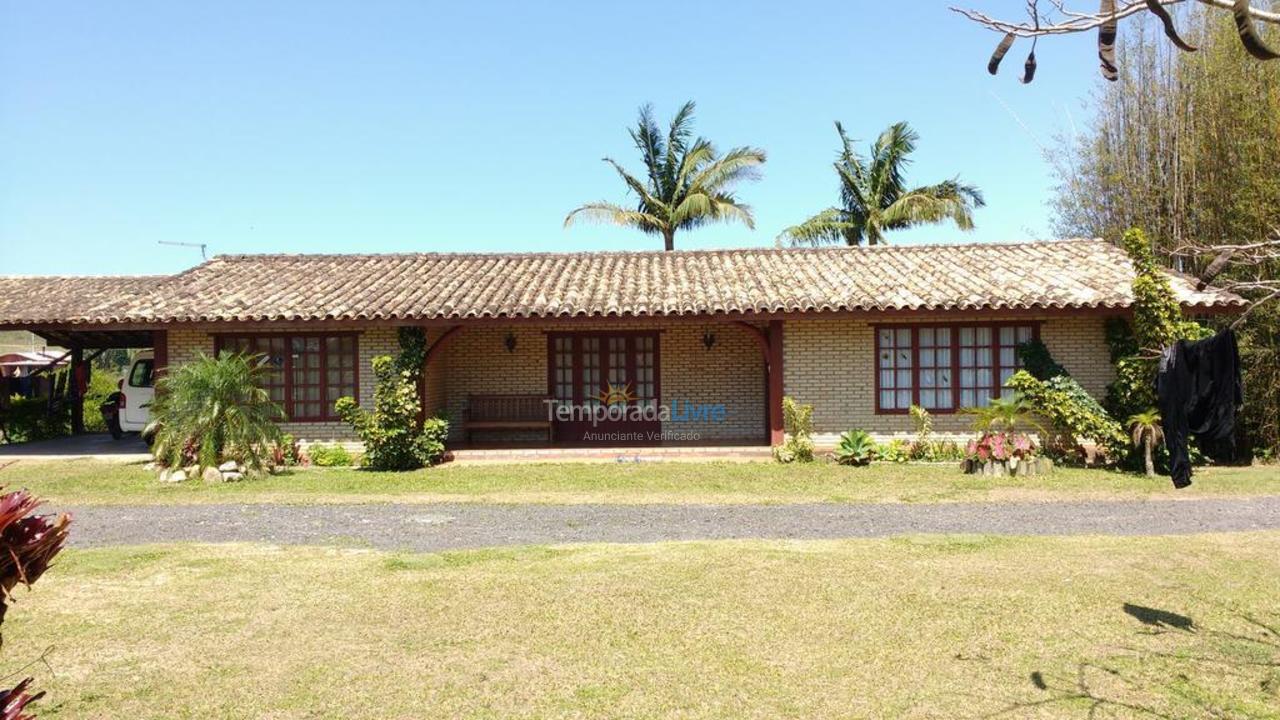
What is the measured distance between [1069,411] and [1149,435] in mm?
1242

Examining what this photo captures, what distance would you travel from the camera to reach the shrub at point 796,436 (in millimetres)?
14227

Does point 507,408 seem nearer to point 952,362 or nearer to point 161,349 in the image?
point 161,349

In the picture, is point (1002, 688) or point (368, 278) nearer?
point (1002, 688)

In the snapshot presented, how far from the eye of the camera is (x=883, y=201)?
93.9 ft

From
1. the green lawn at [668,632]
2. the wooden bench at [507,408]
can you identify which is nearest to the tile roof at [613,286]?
the wooden bench at [507,408]

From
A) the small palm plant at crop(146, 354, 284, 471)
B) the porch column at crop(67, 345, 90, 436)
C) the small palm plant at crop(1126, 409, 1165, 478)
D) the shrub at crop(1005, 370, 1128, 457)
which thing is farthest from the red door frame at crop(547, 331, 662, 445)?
the porch column at crop(67, 345, 90, 436)

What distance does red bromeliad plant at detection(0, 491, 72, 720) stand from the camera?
2420 mm

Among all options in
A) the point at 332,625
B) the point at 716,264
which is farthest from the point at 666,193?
the point at 332,625

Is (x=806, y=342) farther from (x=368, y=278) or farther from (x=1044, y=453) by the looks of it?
(x=368, y=278)

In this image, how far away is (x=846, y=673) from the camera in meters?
4.80

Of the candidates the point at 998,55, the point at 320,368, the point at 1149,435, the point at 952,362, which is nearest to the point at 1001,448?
the point at 1149,435

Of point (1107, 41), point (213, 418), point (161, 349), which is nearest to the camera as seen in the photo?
point (1107, 41)

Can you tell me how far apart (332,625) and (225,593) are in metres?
1.41

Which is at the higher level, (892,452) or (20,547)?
(20,547)
